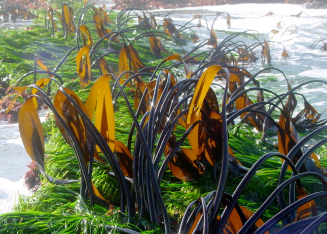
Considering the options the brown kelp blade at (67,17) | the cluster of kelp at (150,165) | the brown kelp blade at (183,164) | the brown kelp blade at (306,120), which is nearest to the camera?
the cluster of kelp at (150,165)

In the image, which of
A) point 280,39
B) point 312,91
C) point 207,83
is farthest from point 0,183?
point 280,39

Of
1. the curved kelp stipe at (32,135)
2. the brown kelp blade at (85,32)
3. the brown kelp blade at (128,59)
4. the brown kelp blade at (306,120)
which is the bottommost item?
the brown kelp blade at (306,120)

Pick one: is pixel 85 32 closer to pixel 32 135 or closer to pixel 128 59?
pixel 128 59

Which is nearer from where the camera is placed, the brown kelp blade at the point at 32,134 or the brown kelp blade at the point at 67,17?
the brown kelp blade at the point at 32,134

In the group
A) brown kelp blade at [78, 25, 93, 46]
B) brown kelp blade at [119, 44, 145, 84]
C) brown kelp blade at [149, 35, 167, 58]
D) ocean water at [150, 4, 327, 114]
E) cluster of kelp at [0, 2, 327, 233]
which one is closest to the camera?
cluster of kelp at [0, 2, 327, 233]

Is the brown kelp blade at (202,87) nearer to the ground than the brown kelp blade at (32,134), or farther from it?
farther from it

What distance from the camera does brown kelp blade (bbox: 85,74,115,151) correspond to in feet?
4.32

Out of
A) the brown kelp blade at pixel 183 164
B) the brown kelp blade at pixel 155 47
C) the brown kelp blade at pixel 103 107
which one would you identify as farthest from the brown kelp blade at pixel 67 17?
the brown kelp blade at pixel 183 164

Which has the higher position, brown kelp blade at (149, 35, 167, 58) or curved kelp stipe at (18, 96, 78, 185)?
brown kelp blade at (149, 35, 167, 58)

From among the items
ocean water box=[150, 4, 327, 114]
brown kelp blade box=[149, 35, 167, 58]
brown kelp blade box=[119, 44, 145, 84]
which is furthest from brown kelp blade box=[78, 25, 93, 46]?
ocean water box=[150, 4, 327, 114]

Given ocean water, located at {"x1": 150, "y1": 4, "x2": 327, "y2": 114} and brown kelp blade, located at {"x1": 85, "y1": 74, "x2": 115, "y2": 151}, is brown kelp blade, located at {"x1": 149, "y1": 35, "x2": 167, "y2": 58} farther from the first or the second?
brown kelp blade, located at {"x1": 85, "y1": 74, "x2": 115, "y2": 151}

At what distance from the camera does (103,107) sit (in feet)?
4.43

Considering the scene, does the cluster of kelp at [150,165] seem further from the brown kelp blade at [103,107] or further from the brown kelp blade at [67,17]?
the brown kelp blade at [67,17]

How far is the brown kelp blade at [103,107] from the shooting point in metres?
1.32
